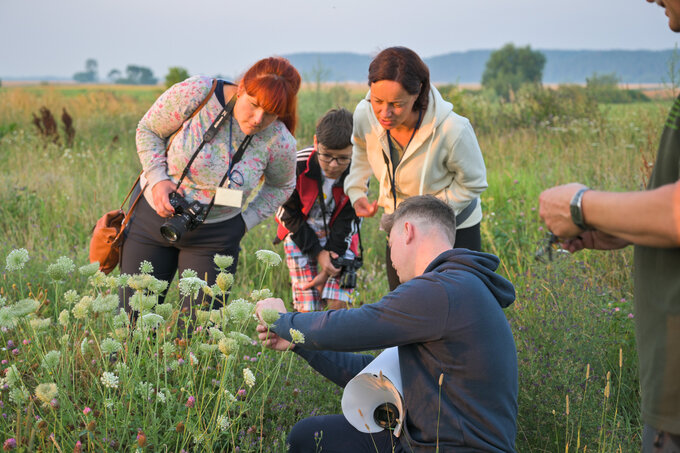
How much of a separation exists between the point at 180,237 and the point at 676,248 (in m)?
2.32

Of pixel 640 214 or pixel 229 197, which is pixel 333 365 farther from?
pixel 640 214

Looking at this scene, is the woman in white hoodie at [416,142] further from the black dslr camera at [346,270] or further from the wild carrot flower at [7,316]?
the wild carrot flower at [7,316]

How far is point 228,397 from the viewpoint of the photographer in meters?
1.89

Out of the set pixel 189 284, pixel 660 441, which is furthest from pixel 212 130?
pixel 660 441

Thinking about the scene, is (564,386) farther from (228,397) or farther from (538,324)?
(228,397)

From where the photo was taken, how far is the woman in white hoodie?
10.5ft

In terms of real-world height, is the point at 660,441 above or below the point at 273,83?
below

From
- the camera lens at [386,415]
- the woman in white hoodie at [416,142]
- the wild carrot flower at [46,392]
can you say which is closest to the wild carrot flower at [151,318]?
the wild carrot flower at [46,392]

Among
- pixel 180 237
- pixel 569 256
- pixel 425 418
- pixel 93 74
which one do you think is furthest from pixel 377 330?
pixel 93 74

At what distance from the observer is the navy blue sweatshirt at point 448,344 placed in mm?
2018

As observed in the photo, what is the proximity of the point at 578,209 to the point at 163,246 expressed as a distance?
236cm

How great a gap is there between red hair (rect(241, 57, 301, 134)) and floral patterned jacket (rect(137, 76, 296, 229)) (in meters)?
0.22

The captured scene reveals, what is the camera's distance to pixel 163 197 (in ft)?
10.1

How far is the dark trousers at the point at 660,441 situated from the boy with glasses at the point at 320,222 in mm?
2821
